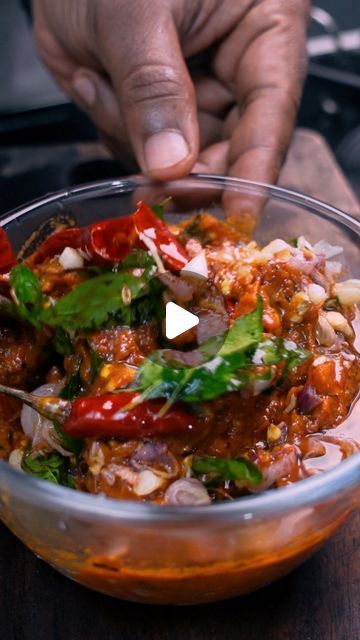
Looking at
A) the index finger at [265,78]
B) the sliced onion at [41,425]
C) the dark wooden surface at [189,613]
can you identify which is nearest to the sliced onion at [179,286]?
the sliced onion at [41,425]

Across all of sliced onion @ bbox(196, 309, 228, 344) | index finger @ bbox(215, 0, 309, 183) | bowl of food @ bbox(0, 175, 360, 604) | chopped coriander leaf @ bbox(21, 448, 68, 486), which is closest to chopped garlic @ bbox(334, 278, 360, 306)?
bowl of food @ bbox(0, 175, 360, 604)

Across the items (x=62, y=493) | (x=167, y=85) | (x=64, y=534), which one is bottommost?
(x=64, y=534)

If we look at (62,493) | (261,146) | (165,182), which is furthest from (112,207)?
(62,493)

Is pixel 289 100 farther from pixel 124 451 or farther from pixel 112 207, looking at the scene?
pixel 124 451

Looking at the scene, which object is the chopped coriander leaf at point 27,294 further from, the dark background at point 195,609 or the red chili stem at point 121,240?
the dark background at point 195,609

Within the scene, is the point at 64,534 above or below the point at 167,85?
below

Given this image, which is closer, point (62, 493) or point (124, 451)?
point (62, 493)

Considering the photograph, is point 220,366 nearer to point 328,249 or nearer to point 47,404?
point 47,404
